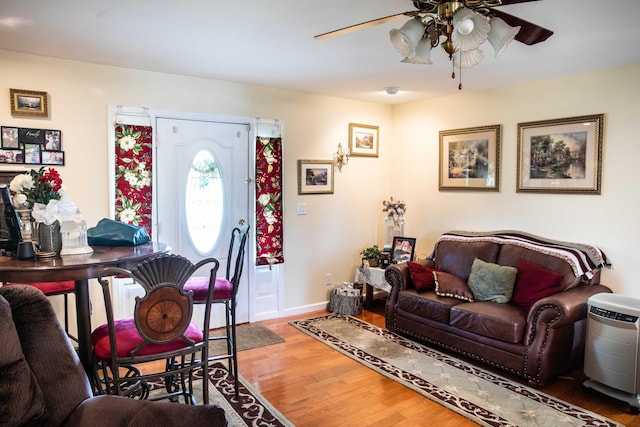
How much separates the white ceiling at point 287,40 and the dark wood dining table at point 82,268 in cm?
137

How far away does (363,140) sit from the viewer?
5.35 meters

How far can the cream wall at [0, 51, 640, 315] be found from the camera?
3.62 meters

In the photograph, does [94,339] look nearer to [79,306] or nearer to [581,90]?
[79,306]

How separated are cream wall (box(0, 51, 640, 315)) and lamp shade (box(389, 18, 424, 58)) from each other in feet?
8.76

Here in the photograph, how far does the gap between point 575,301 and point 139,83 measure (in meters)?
4.01

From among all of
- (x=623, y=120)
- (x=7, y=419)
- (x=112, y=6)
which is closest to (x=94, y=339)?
(x=7, y=419)

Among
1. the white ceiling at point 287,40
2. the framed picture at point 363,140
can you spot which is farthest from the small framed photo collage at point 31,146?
the framed picture at point 363,140

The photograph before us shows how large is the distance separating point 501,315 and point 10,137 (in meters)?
4.07

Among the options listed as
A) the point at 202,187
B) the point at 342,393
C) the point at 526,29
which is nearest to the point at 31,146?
the point at 202,187

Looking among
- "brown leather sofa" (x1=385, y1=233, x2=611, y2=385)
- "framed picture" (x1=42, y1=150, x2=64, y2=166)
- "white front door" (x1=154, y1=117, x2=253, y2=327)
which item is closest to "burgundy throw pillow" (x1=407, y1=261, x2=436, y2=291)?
"brown leather sofa" (x1=385, y1=233, x2=611, y2=385)

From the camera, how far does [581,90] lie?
12.7ft

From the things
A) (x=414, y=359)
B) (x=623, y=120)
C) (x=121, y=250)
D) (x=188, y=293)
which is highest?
(x=623, y=120)

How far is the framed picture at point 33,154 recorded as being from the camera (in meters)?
3.46

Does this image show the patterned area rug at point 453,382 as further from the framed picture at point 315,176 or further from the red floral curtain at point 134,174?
the red floral curtain at point 134,174
